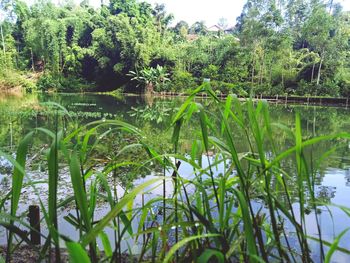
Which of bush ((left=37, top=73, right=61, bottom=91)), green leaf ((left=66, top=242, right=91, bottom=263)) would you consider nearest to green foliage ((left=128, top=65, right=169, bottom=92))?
bush ((left=37, top=73, right=61, bottom=91))

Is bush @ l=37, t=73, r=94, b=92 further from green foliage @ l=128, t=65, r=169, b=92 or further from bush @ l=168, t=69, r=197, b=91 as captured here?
bush @ l=168, t=69, r=197, b=91

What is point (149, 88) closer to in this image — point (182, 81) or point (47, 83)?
point (182, 81)

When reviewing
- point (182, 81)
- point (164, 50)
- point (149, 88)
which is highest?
point (164, 50)

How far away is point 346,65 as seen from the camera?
20.4m

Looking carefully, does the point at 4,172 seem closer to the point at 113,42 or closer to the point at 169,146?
the point at 169,146

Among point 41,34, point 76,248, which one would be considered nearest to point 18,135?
point 76,248

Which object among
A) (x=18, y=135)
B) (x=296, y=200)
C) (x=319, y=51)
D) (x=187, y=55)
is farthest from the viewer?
(x=187, y=55)

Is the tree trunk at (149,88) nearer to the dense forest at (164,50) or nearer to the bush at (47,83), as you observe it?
the dense forest at (164,50)

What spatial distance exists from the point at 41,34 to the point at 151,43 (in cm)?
919

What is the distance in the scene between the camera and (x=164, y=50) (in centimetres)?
2656

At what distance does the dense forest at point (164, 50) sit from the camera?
773 inches

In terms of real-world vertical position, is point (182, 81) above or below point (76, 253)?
above

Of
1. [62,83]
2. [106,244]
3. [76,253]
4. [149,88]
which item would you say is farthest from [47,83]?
[76,253]

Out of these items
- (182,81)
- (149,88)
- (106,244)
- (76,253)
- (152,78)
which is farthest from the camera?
(149,88)
